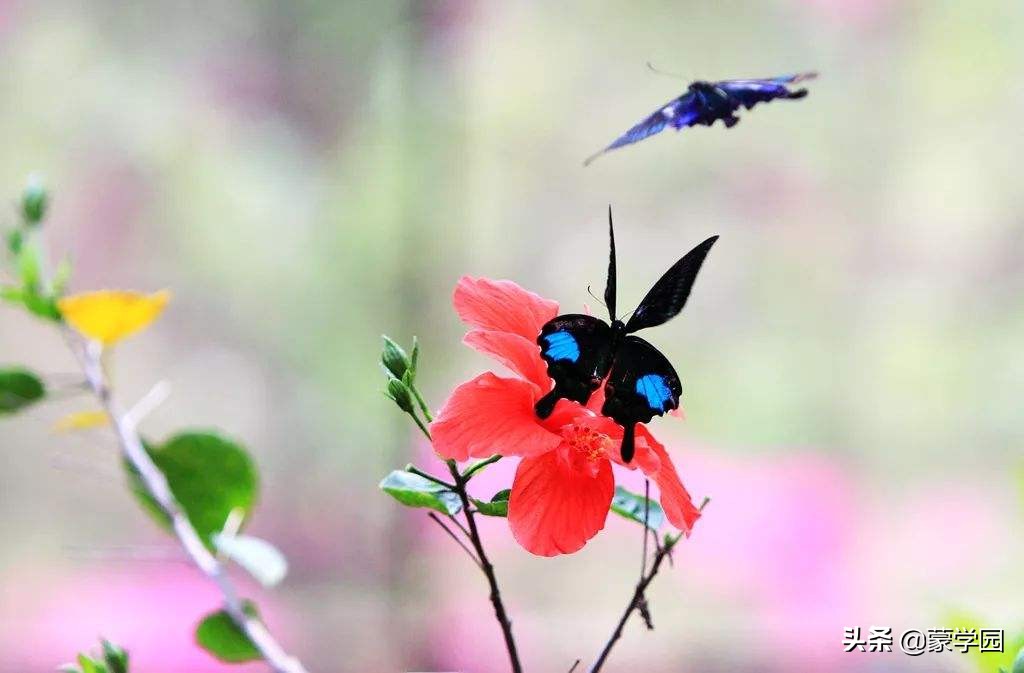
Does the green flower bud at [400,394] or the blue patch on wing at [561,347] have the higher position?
the blue patch on wing at [561,347]

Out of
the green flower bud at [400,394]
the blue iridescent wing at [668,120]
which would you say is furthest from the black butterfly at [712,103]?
the green flower bud at [400,394]

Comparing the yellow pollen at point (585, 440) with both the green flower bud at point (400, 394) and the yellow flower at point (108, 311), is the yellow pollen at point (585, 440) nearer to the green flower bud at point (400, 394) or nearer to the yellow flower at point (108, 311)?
the green flower bud at point (400, 394)

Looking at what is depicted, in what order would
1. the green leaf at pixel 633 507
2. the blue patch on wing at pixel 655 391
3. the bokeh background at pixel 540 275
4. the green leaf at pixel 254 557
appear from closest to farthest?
the blue patch on wing at pixel 655 391
the green leaf at pixel 633 507
the green leaf at pixel 254 557
the bokeh background at pixel 540 275

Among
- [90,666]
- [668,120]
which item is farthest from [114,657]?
[668,120]

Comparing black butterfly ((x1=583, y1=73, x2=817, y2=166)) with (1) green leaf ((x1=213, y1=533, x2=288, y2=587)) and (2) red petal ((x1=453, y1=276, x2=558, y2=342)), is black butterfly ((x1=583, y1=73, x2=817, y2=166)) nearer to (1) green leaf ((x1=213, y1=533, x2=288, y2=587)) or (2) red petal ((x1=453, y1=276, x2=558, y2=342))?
(2) red petal ((x1=453, y1=276, x2=558, y2=342))

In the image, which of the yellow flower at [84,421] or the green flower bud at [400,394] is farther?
the yellow flower at [84,421]

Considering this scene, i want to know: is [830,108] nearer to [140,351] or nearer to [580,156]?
[580,156]

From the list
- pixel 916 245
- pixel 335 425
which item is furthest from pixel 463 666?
pixel 916 245
